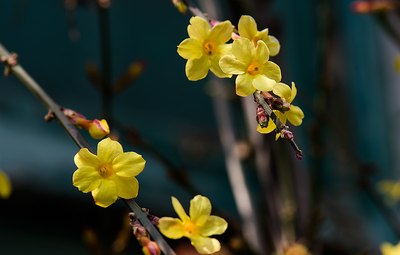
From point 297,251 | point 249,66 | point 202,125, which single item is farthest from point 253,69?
point 202,125

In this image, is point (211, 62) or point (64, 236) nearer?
point (211, 62)

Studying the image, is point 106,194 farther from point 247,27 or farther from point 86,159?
point 247,27

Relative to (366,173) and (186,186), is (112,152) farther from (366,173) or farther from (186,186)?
(366,173)

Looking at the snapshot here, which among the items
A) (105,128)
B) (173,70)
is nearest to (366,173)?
(105,128)

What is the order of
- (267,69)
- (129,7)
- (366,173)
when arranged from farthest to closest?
(129,7) → (366,173) → (267,69)

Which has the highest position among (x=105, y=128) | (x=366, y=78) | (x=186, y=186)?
(x=366, y=78)

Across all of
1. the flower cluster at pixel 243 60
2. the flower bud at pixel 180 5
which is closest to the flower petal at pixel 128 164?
the flower cluster at pixel 243 60

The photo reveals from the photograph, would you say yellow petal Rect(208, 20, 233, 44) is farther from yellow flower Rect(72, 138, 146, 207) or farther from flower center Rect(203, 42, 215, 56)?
yellow flower Rect(72, 138, 146, 207)

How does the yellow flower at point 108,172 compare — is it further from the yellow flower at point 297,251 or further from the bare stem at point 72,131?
the yellow flower at point 297,251
